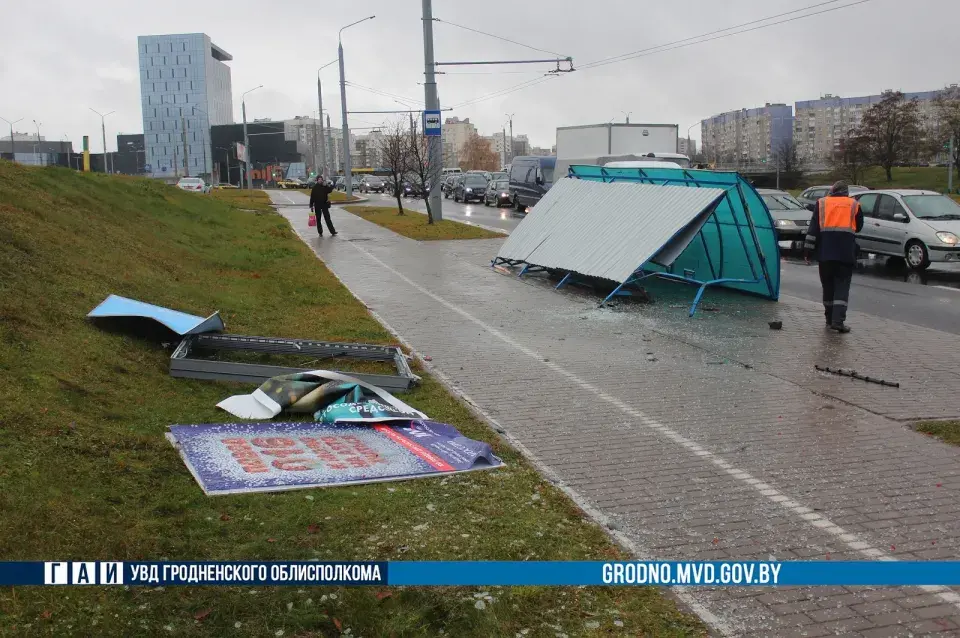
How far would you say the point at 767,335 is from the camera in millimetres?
11469

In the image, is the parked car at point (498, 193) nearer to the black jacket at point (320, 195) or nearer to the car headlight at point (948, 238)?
the black jacket at point (320, 195)

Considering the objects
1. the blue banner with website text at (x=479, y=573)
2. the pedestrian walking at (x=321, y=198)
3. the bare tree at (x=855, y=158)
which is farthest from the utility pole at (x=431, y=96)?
the bare tree at (x=855, y=158)

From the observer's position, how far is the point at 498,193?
4519 centimetres

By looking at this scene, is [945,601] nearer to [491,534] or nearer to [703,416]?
[491,534]

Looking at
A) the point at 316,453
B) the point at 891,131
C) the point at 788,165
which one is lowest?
the point at 316,453

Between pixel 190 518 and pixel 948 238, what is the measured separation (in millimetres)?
17655

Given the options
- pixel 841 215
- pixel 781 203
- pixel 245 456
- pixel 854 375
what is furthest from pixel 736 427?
pixel 781 203

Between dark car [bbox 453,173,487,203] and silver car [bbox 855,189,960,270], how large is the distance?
107 feet

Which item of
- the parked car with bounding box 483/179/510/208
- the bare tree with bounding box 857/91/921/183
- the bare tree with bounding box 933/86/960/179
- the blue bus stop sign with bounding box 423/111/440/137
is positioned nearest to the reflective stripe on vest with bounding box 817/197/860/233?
the blue bus stop sign with bounding box 423/111/440/137

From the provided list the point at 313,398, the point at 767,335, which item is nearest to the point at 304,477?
the point at 313,398

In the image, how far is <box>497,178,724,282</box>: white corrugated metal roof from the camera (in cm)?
1349

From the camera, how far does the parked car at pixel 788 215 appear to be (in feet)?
77.0

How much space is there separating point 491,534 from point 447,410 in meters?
2.73

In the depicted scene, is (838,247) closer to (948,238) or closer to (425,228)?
(948,238)
